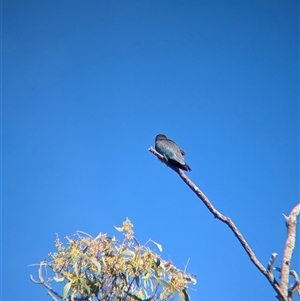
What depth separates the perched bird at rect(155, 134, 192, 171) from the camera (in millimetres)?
5443

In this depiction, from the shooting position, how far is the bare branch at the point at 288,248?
115 inches

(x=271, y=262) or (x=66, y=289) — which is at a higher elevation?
A: (x=66, y=289)

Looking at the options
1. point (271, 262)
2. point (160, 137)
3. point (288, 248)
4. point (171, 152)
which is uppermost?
point (160, 137)

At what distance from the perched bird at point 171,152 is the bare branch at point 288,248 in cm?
234

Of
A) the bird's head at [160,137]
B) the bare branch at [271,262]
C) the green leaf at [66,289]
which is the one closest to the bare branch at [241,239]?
the bare branch at [271,262]

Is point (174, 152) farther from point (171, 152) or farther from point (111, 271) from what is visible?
point (111, 271)

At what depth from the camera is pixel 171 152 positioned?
5.64 metres

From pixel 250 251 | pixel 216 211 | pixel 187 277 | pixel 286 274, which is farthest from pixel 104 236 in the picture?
pixel 286 274

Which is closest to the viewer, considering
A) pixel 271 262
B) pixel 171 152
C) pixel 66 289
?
pixel 271 262

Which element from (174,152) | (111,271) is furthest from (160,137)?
(111,271)

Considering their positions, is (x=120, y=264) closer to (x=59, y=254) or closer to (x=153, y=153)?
(x=59, y=254)

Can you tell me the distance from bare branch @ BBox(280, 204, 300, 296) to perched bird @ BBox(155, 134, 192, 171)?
92.1 inches

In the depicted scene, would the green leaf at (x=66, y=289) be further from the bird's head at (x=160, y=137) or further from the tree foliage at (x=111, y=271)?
the bird's head at (x=160, y=137)

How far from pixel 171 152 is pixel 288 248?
2765 mm
